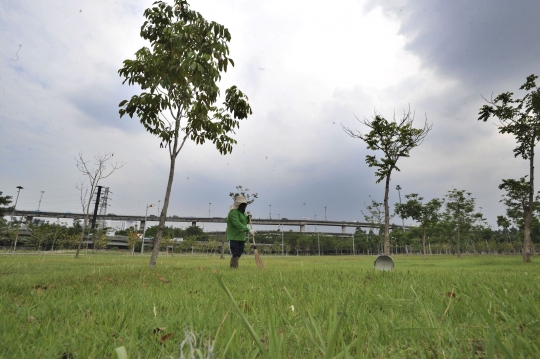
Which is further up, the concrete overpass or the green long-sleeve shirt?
the concrete overpass

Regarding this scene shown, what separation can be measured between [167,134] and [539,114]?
2095cm

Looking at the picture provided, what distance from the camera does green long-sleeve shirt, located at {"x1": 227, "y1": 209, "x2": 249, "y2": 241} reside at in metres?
9.27

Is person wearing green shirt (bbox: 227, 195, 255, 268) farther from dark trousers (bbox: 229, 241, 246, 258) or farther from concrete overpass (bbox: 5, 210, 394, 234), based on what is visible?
concrete overpass (bbox: 5, 210, 394, 234)

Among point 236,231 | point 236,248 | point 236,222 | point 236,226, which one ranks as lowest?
point 236,248

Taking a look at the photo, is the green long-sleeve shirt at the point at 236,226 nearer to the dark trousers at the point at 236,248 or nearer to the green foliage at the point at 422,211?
the dark trousers at the point at 236,248

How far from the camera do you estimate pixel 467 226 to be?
137 feet

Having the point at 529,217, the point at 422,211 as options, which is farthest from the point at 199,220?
the point at 529,217

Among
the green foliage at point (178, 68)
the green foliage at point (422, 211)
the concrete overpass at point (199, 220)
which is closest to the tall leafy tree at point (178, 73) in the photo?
the green foliage at point (178, 68)

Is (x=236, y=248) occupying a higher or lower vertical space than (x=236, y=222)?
lower

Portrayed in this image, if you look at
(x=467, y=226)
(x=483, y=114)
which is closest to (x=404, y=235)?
(x=467, y=226)

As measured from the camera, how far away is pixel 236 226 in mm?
9367

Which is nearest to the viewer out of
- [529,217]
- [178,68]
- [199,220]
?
[178,68]

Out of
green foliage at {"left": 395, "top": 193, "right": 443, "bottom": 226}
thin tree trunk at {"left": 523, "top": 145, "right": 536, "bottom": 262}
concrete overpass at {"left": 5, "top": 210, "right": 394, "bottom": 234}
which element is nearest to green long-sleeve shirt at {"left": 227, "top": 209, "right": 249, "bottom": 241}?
thin tree trunk at {"left": 523, "top": 145, "right": 536, "bottom": 262}

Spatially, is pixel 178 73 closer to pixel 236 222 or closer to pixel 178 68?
pixel 178 68
